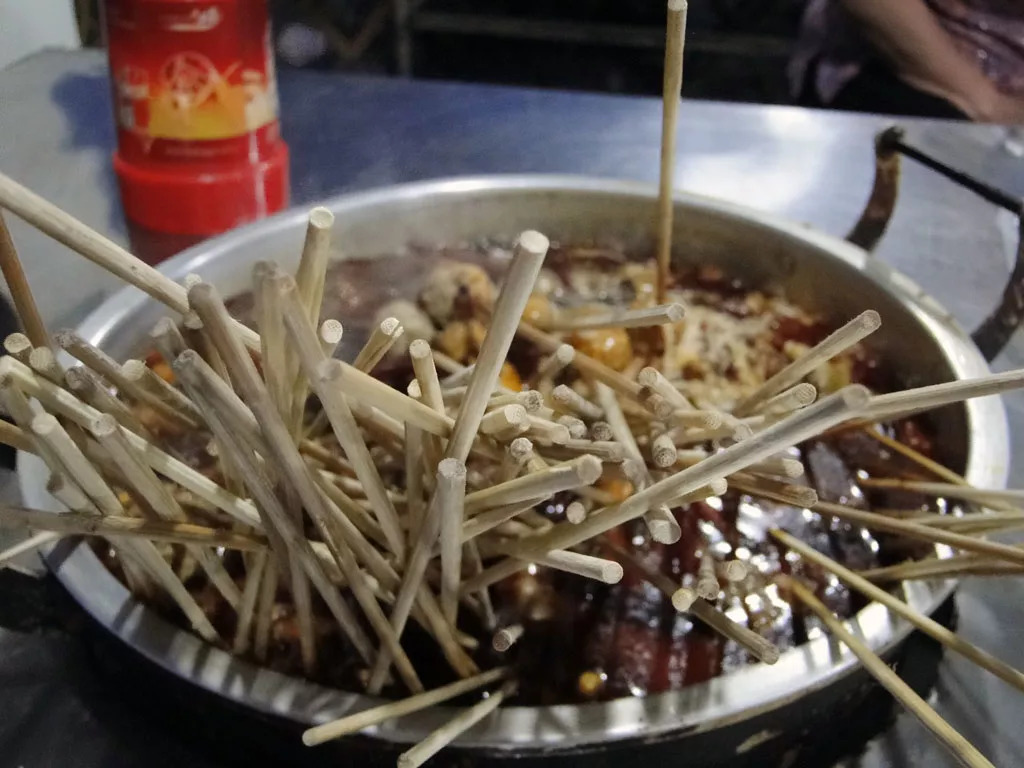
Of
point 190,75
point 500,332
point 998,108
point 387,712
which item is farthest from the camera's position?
point 998,108

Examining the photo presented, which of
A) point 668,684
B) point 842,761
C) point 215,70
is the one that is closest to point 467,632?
point 668,684

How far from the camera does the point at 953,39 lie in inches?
72.9

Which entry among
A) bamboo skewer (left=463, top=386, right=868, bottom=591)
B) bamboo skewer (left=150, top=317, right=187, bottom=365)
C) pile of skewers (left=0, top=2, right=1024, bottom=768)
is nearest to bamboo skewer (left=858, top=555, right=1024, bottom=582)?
pile of skewers (left=0, top=2, right=1024, bottom=768)

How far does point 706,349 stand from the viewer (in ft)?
2.94

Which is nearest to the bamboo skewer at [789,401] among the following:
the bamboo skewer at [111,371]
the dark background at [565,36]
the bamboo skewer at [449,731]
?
the bamboo skewer at [449,731]

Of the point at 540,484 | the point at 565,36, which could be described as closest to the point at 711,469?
the point at 540,484

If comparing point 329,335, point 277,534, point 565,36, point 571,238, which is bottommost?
point 565,36

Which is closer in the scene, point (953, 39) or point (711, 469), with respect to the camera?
point (711, 469)

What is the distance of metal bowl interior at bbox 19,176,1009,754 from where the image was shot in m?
0.48

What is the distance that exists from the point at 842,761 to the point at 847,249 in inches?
20.1

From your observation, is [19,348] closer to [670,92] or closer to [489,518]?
[489,518]

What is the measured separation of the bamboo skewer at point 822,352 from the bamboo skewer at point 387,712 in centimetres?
24

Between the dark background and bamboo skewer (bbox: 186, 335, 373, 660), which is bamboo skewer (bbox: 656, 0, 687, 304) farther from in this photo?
the dark background

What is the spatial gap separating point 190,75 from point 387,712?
0.75m
